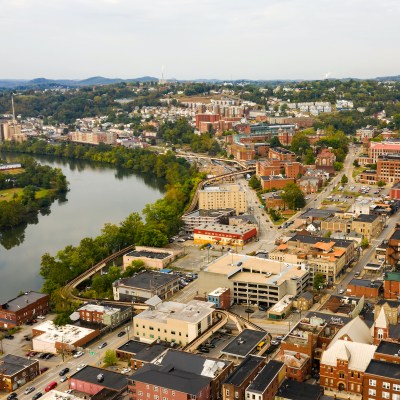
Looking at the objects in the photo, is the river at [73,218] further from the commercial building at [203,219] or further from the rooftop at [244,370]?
the rooftop at [244,370]

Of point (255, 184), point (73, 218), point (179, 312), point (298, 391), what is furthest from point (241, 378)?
point (255, 184)

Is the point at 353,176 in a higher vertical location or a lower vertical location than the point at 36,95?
lower

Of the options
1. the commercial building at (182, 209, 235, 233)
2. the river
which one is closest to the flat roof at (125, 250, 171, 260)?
the river

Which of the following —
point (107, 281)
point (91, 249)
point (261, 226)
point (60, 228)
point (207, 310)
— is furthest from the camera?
point (60, 228)

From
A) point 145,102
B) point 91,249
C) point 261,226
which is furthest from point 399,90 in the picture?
point 91,249

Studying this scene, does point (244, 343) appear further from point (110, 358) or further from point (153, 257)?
point (153, 257)

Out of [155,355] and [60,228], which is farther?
[60,228]

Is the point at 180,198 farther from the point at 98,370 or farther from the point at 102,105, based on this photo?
the point at 102,105

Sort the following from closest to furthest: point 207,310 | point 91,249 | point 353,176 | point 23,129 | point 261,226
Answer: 1. point 207,310
2. point 91,249
3. point 261,226
4. point 353,176
5. point 23,129
